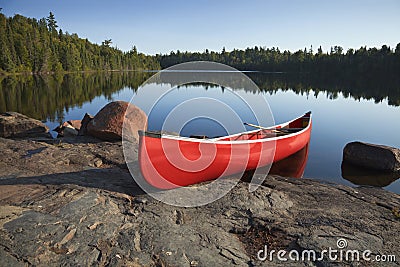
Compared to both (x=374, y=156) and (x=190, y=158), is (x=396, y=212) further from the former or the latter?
(x=374, y=156)

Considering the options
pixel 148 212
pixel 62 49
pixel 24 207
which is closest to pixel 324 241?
pixel 148 212

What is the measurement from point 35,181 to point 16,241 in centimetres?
240

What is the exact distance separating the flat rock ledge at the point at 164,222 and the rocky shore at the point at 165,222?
0.05ft

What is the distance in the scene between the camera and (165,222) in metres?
4.42

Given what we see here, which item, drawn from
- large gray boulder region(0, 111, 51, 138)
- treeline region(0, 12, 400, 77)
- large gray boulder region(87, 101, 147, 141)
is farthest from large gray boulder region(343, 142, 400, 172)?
treeline region(0, 12, 400, 77)

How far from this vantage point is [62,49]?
77.4 meters

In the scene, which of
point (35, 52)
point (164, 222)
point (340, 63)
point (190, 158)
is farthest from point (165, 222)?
point (340, 63)

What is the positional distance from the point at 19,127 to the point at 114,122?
14.2ft

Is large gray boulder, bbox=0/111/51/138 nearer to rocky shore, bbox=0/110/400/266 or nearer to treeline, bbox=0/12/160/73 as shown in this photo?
rocky shore, bbox=0/110/400/266

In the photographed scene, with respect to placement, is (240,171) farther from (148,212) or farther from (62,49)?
(62,49)

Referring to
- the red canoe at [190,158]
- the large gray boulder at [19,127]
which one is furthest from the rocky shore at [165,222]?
the large gray boulder at [19,127]

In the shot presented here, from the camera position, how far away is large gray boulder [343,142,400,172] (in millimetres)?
9052

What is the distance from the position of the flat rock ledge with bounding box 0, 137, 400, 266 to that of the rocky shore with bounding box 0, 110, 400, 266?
0.01m

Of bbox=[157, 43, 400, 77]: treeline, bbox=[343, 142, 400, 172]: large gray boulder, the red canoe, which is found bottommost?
bbox=[343, 142, 400, 172]: large gray boulder
